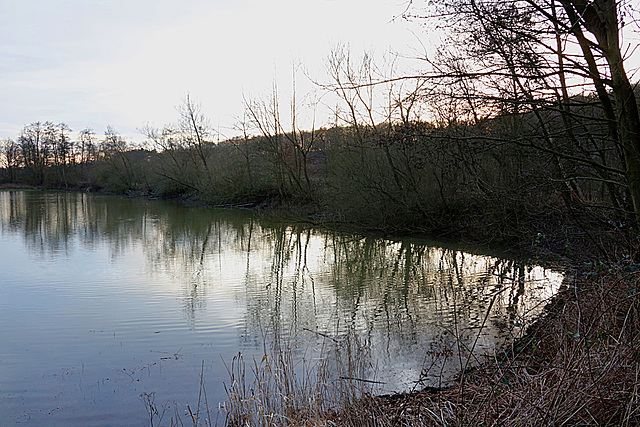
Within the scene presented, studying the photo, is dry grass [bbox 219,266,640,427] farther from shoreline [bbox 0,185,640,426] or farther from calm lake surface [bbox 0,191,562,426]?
calm lake surface [bbox 0,191,562,426]

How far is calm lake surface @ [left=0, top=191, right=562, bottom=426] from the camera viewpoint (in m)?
5.11

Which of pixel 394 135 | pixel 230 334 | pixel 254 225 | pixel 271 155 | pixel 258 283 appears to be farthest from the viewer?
pixel 271 155

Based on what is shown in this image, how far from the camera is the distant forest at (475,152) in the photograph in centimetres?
522

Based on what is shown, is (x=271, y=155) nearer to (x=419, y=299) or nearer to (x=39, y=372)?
(x=419, y=299)

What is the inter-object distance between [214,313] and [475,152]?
450 centimetres

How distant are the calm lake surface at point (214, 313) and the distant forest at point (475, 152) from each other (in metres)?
1.25

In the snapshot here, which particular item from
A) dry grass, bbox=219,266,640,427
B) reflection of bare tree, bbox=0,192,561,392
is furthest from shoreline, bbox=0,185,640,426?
reflection of bare tree, bbox=0,192,561,392

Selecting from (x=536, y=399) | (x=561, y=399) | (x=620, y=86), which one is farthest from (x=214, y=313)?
(x=620, y=86)

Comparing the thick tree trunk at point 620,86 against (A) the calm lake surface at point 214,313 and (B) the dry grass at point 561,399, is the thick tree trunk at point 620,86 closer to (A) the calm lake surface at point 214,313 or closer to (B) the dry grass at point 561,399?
(A) the calm lake surface at point 214,313

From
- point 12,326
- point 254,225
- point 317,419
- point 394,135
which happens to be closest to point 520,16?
point 394,135

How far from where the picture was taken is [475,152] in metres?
6.49

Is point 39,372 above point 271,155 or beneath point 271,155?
beneath

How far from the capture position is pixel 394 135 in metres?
6.04

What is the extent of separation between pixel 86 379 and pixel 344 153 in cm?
1291
